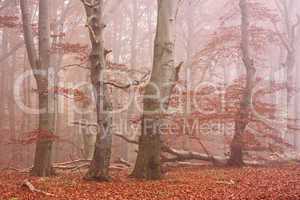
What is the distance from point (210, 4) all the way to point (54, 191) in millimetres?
28959

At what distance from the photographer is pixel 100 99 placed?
1089 centimetres

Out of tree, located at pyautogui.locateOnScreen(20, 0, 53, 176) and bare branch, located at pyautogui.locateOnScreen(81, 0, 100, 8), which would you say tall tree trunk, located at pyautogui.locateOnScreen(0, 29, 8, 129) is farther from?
bare branch, located at pyautogui.locateOnScreen(81, 0, 100, 8)

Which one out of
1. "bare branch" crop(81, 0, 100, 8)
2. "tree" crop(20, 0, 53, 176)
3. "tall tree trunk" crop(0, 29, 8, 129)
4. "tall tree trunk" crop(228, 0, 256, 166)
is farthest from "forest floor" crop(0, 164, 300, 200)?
"tall tree trunk" crop(0, 29, 8, 129)

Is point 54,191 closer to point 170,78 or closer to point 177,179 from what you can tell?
point 177,179

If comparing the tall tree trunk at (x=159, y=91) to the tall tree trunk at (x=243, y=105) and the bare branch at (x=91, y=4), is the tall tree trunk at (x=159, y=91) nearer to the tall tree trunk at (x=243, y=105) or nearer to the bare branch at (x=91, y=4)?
the bare branch at (x=91, y=4)

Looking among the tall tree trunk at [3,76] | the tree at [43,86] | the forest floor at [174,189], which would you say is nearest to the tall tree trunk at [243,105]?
the forest floor at [174,189]

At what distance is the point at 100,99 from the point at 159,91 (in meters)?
1.68

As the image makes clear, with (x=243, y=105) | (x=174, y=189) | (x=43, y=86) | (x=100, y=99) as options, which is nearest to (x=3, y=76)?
(x=43, y=86)

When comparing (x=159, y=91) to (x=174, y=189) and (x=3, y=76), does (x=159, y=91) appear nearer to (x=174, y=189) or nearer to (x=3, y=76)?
(x=174, y=189)

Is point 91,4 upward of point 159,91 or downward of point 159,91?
upward

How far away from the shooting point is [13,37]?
2722 centimetres

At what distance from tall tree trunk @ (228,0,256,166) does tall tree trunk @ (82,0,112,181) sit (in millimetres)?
5522

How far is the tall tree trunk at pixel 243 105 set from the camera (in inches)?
579

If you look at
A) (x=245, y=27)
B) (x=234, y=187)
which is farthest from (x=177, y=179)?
(x=245, y=27)
